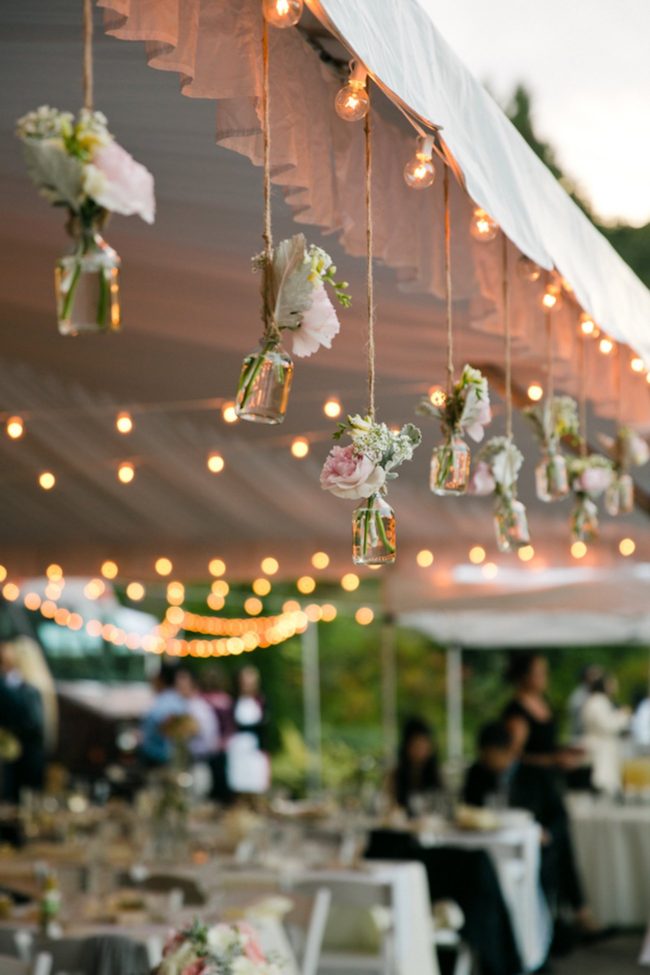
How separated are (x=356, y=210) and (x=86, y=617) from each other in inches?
485

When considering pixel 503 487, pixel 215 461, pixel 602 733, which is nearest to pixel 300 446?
pixel 215 461

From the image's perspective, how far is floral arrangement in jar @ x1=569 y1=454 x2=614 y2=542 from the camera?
13.6 ft

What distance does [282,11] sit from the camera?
2.12 metres

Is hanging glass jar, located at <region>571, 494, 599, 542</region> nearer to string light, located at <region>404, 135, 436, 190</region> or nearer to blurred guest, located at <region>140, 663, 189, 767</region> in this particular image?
string light, located at <region>404, 135, 436, 190</region>

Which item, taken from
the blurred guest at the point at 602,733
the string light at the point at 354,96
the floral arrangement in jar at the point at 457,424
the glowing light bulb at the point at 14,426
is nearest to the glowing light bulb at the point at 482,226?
the floral arrangement in jar at the point at 457,424

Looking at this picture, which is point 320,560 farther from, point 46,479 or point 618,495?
point 618,495

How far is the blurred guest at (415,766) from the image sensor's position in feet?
27.2

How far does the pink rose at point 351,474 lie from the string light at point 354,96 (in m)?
0.57

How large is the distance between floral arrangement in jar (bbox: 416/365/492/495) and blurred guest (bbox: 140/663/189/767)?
27.2 feet

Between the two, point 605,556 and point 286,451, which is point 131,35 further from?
point 605,556

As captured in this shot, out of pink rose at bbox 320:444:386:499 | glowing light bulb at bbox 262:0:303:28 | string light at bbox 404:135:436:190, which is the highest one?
glowing light bulb at bbox 262:0:303:28

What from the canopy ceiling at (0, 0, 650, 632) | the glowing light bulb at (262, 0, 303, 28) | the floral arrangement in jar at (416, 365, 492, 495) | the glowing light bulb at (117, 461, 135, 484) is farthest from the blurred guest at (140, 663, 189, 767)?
the glowing light bulb at (262, 0, 303, 28)

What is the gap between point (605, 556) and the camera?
28.1 feet

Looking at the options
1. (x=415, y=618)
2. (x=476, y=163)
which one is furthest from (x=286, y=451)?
(x=476, y=163)
